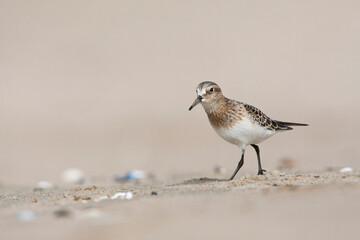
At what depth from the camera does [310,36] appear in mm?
18953

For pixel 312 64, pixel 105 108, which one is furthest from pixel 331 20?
pixel 105 108

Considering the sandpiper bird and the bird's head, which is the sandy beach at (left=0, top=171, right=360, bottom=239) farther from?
the bird's head

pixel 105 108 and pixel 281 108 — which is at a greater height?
pixel 105 108

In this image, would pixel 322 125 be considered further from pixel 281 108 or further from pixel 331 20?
pixel 331 20

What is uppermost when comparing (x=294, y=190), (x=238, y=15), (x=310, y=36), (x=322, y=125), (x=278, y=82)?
(x=238, y=15)

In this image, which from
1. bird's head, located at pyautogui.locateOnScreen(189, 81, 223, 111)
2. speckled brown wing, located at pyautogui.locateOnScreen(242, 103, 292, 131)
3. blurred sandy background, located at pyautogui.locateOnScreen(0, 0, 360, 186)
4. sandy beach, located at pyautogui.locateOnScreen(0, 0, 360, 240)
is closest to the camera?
sandy beach, located at pyautogui.locateOnScreen(0, 0, 360, 240)

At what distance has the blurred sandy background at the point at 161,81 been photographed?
13812mm

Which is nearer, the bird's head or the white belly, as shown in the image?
the white belly

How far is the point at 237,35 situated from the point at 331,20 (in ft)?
9.04

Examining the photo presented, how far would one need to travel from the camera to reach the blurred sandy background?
544 inches

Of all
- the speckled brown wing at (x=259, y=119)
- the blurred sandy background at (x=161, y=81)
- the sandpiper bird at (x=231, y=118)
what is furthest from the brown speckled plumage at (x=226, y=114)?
the blurred sandy background at (x=161, y=81)

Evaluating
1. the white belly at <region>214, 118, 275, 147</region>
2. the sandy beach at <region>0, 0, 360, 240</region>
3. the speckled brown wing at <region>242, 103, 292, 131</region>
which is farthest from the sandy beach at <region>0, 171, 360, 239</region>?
the speckled brown wing at <region>242, 103, 292, 131</region>

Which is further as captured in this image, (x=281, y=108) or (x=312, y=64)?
(x=312, y=64)

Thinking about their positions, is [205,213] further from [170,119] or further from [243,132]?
[170,119]
